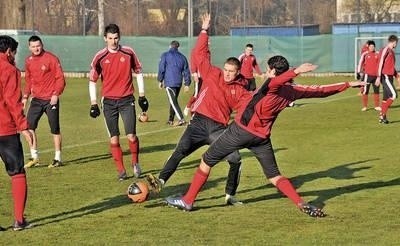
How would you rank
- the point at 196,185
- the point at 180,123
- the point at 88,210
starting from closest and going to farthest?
the point at 196,185
the point at 88,210
the point at 180,123

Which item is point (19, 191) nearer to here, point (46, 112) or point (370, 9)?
point (46, 112)

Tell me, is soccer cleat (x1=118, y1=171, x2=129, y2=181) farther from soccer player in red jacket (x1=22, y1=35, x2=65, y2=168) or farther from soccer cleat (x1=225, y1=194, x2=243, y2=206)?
soccer cleat (x1=225, y1=194, x2=243, y2=206)

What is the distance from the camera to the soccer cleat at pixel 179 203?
397 inches

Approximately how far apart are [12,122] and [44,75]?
16.8 ft

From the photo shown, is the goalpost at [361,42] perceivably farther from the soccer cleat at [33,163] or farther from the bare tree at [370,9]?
the soccer cleat at [33,163]

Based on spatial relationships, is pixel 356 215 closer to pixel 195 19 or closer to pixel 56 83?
pixel 56 83

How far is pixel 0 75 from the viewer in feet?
29.1

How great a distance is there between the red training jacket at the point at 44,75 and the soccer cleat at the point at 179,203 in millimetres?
4203

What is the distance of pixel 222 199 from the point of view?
10.9m

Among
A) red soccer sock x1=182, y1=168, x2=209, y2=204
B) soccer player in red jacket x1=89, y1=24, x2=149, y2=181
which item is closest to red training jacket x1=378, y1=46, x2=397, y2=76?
soccer player in red jacket x1=89, y1=24, x2=149, y2=181

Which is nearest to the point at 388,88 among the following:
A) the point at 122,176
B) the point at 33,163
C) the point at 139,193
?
the point at 33,163

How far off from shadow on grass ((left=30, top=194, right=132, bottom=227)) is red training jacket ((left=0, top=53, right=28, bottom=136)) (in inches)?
47.4

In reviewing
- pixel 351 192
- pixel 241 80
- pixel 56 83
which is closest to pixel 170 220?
pixel 241 80

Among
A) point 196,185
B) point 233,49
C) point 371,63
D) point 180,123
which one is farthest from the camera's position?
point 233,49
